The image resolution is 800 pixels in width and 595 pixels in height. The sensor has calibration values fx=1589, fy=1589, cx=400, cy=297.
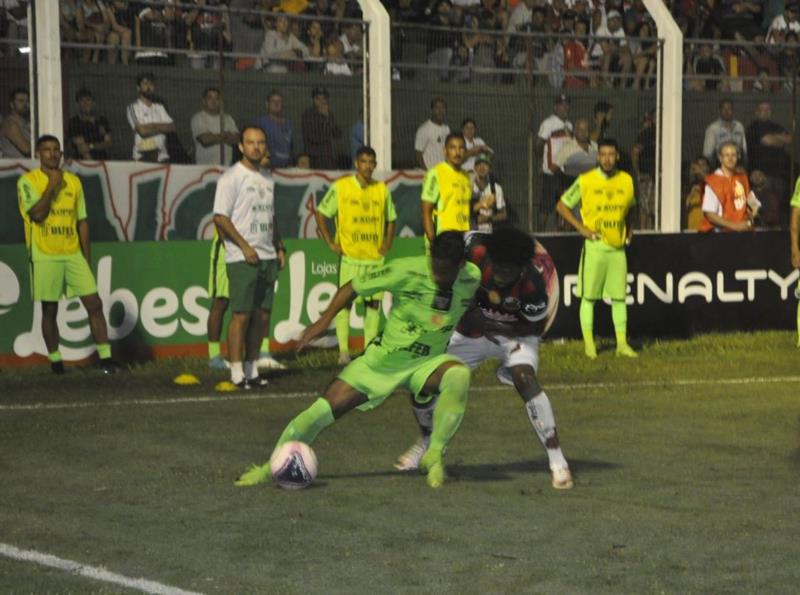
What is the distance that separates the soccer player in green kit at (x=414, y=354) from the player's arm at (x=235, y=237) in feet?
14.2

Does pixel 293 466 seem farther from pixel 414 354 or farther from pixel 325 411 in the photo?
pixel 414 354

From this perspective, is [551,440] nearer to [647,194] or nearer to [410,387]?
[410,387]

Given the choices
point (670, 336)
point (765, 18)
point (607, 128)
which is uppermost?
point (765, 18)

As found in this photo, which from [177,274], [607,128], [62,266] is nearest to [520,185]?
[607,128]

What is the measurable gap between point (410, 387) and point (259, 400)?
389cm

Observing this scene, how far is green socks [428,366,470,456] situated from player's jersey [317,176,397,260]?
6618mm

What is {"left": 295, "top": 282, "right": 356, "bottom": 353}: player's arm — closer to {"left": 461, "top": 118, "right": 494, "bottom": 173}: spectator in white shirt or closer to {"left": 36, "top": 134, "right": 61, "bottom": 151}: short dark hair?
{"left": 36, "top": 134, "right": 61, "bottom": 151}: short dark hair

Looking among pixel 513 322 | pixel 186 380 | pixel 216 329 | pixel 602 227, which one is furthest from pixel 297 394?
pixel 513 322

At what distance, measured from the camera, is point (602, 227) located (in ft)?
51.5

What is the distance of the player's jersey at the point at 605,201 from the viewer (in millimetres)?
15695

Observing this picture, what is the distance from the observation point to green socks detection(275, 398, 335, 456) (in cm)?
859

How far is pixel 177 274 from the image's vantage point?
1562 cm

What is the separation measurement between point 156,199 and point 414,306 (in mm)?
7484

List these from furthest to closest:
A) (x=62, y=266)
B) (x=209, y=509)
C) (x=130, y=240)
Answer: (x=130, y=240)
(x=62, y=266)
(x=209, y=509)
